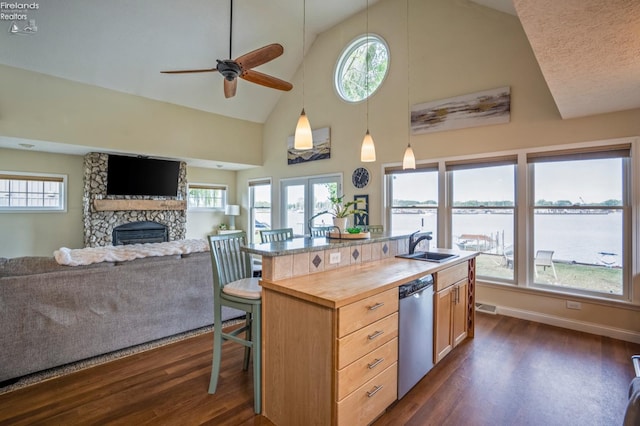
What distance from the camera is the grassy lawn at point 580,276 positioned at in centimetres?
350

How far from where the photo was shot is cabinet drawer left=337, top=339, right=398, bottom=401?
65.1 inches

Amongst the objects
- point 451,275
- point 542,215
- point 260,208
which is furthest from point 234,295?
point 260,208

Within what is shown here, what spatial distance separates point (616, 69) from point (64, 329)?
496 cm

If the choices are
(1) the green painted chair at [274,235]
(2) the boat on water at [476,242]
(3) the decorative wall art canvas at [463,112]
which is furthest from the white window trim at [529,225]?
(1) the green painted chair at [274,235]

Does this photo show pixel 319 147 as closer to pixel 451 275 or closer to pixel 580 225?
pixel 451 275

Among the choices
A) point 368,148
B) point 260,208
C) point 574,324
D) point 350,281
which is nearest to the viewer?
point 350,281

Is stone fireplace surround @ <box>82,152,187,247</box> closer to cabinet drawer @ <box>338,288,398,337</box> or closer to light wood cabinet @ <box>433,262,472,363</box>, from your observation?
cabinet drawer @ <box>338,288,398,337</box>

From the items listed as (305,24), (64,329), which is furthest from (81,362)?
(305,24)

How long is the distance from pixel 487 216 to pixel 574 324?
63.0 inches

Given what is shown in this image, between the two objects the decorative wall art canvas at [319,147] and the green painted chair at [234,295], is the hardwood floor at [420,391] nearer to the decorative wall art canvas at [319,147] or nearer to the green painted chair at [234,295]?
the green painted chair at [234,295]

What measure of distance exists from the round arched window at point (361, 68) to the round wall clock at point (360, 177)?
4.44 feet

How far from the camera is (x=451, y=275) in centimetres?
280

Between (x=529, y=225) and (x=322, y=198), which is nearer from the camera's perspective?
(x=529, y=225)

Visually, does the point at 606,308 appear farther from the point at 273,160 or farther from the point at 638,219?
the point at 273,160
